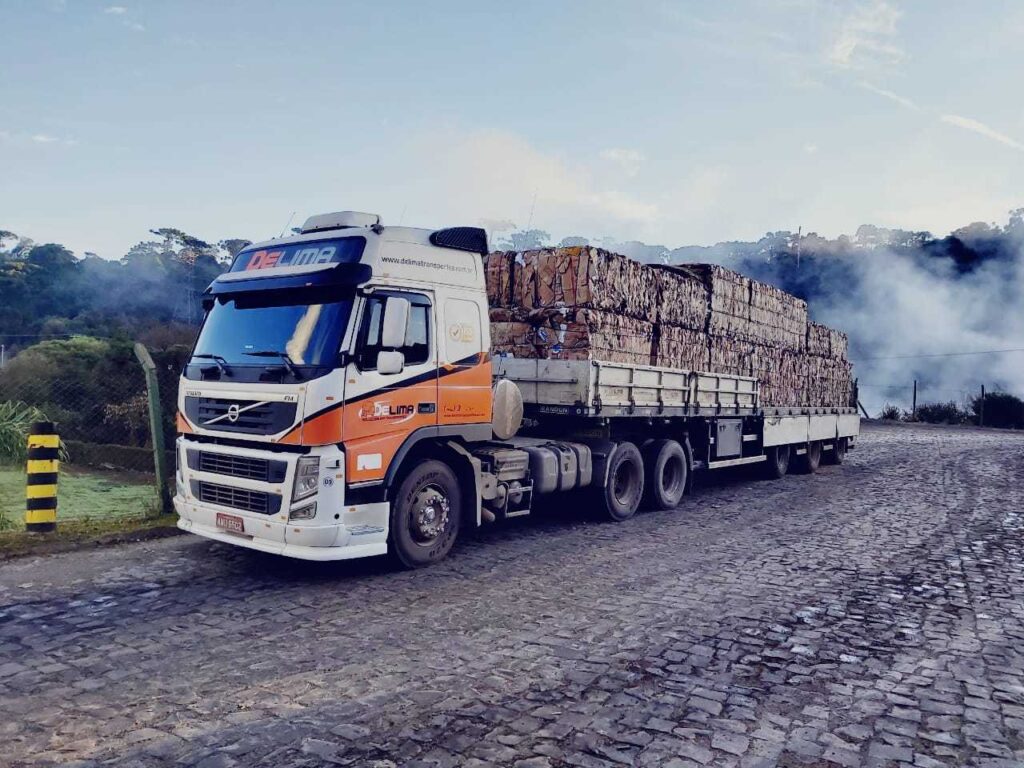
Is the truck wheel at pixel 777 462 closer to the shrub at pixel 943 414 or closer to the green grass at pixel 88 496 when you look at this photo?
the green grass at pixel 88 496

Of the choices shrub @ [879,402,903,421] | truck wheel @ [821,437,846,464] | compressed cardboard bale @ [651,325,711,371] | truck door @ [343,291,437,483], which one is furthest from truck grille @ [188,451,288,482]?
shrub @ [879,402,903,421]

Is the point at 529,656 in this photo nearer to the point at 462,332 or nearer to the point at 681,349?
the point at 462,332

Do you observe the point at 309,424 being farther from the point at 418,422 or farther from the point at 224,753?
the point at 224,753

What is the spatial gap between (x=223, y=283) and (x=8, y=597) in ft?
10.5

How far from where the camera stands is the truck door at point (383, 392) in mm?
6398

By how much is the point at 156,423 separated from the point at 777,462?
11435mm

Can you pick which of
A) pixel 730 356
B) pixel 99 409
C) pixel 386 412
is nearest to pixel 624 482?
pixel 730 356

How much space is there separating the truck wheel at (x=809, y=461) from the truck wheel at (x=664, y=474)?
6.14 m

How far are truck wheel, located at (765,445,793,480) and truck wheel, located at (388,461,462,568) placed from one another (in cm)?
925

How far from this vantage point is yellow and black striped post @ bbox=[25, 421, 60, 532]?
805 cm

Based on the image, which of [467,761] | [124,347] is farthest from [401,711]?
[124,347]

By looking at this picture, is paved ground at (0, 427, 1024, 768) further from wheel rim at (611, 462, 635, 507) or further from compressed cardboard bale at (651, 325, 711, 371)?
compressed cardboard bale at (651, 325, 711, 371)

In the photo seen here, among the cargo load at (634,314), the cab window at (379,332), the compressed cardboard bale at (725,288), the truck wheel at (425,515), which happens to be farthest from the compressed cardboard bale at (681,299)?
the truck wheel at (425,515)

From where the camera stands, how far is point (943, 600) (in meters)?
6.45
